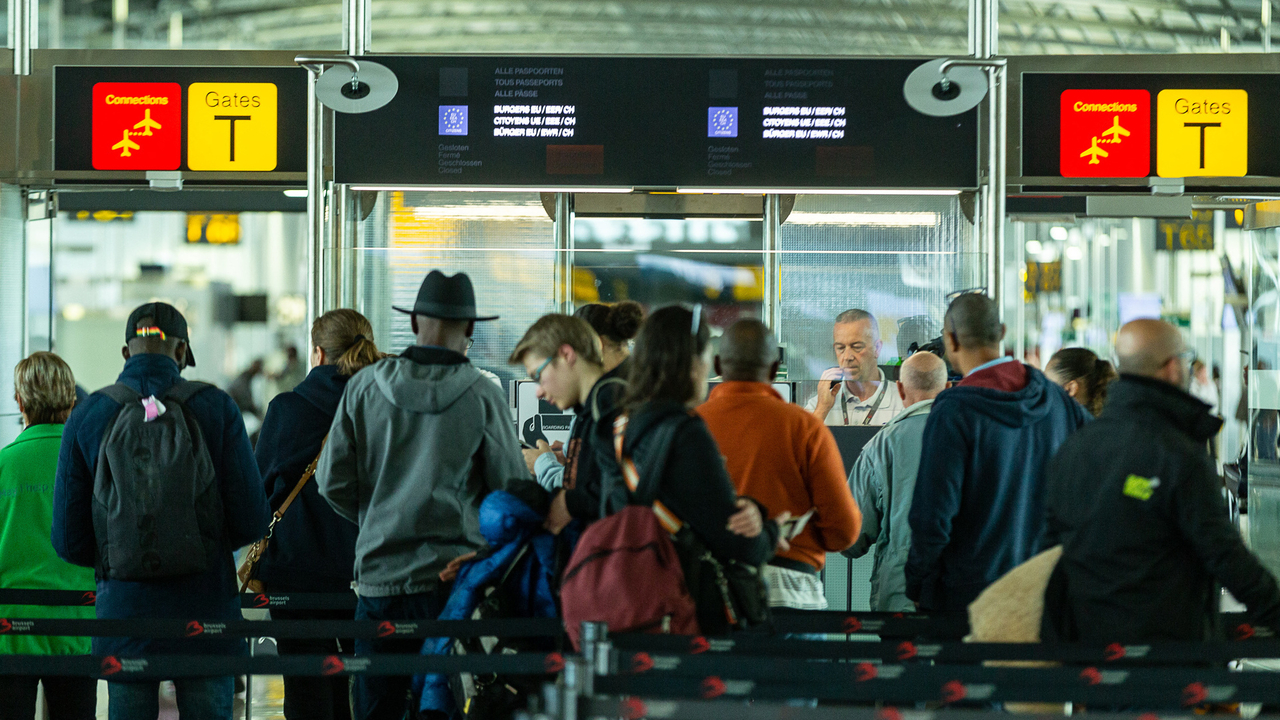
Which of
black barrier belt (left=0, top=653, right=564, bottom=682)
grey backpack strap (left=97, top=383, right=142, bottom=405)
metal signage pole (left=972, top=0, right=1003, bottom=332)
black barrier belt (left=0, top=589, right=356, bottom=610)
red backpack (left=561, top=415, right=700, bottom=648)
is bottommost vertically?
black barrier belt (left=0, top=589, right=356, bottom=610)

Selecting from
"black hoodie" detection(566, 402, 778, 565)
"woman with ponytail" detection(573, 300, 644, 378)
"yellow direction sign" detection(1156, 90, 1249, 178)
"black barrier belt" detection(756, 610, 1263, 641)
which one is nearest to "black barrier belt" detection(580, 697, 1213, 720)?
"black hoodie" detection(566, 402, 778, 565)

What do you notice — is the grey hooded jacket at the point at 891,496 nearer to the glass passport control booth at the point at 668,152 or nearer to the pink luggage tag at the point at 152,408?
the glass passport control booth at the point at 668,152

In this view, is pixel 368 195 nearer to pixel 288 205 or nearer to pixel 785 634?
pixel 288 205

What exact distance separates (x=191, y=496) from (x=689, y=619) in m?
1.65

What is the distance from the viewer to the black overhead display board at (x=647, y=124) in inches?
211

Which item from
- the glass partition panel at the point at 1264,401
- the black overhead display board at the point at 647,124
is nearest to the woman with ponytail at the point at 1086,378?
the black overhead display board at the point at 647,124

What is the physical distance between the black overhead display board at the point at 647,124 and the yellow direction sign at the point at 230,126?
14.7 inches

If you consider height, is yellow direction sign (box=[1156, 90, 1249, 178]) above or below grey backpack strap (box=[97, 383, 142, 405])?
above

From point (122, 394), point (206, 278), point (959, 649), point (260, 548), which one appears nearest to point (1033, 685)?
point (959, 649)

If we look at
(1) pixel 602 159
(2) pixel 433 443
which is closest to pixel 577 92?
(1) pixel 602 159

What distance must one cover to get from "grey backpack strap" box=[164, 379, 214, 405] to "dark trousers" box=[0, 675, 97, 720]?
1.10 m

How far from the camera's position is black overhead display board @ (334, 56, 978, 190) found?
537 cm

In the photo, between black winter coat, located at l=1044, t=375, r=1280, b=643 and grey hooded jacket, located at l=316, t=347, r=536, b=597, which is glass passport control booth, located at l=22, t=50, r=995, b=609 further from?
black winter coat, located at l=1044, t=375, r=1280, b=643

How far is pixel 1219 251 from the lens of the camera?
21.1 meters
